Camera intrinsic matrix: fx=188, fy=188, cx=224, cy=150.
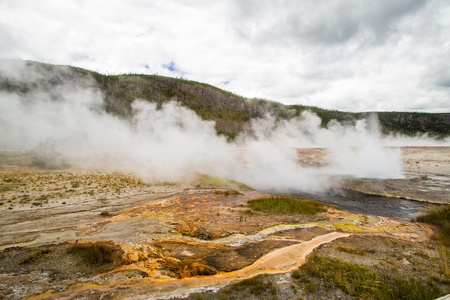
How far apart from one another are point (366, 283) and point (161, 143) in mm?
28487

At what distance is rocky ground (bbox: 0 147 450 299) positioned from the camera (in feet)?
14.4

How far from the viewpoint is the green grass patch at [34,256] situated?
516 centimetres

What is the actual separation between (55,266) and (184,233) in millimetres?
3732

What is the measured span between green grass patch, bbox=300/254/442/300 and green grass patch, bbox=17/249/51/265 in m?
7.46

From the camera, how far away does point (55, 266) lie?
5047mm

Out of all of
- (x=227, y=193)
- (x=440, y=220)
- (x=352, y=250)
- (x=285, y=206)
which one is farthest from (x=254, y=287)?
(x=440, y=220)

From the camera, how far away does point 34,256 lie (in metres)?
5.38

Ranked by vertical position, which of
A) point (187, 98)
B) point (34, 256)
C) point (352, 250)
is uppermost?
point (187, 98)

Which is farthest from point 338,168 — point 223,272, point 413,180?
point 223,272

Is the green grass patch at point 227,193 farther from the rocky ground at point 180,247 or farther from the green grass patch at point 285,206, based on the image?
the green grass patch at point 285,206

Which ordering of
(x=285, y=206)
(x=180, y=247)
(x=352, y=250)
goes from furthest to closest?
(x=285, y=206)
(x=180, y=247)
(x=352, y=250)

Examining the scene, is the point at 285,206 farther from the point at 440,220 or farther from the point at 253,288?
the point at 253,288

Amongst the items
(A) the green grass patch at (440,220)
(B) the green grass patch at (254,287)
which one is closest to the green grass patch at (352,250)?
(B) the green grass patch at (254,287)

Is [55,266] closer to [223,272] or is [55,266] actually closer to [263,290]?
[223,272]
